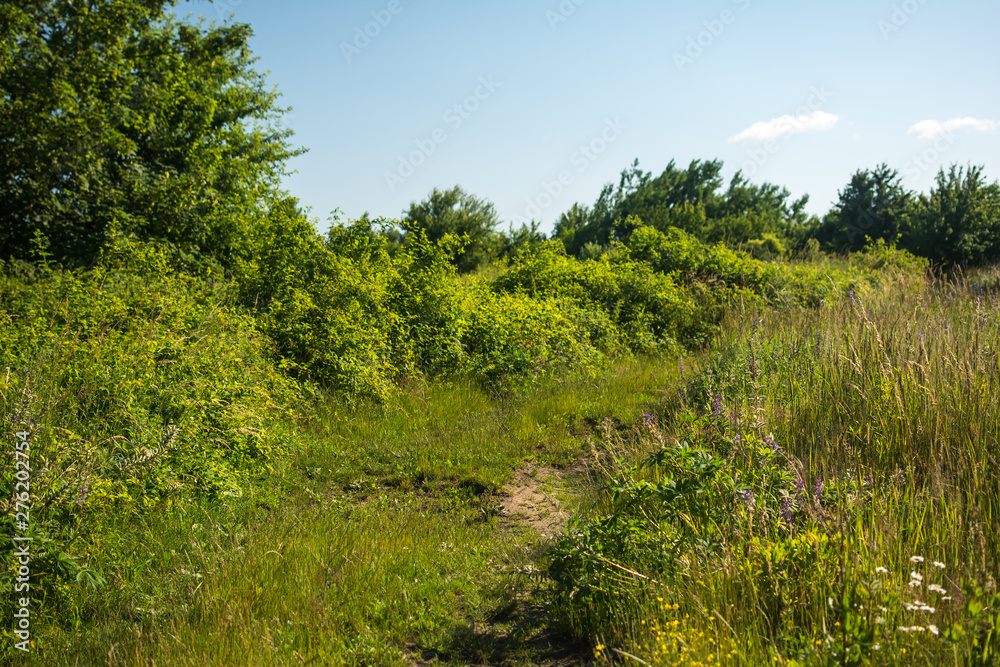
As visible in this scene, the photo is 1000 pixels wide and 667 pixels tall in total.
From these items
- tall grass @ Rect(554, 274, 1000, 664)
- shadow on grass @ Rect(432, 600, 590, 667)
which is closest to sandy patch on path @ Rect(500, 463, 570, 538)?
tall grass @ Rect(554, 274, 1000, 664)

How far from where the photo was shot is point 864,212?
2294cm

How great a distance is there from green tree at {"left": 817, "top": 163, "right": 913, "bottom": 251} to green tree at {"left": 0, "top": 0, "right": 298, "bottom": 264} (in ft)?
68.8

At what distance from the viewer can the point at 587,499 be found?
4.47 meters

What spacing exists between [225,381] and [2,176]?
30.8 feet

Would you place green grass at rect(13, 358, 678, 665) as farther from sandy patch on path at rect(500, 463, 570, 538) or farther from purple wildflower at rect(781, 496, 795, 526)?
purple wildflower at rect(781, 496, 795, 526)

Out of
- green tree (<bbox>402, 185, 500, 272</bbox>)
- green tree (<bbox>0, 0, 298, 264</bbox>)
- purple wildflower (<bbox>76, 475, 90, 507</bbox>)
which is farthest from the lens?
green tree (<bbox>402, 185, 500, 272</bbox>)

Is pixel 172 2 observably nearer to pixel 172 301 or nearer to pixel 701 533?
pixel 172 301

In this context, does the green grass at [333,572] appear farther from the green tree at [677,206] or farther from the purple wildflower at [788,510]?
the green tree at [677,206]

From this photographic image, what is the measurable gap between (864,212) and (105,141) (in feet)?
83.2

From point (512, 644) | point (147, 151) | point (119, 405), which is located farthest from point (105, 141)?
point (512, 644)

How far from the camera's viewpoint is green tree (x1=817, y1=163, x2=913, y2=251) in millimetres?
21609

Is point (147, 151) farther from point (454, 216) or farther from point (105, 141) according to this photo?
point (454, 216)

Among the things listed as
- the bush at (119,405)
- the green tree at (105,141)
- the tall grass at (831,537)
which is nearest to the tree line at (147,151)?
the green tree at (105,141)

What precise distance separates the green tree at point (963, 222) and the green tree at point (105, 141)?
1912 centimetres
